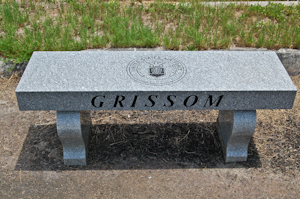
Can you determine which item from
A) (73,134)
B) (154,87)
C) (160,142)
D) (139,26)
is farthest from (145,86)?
(139,26)

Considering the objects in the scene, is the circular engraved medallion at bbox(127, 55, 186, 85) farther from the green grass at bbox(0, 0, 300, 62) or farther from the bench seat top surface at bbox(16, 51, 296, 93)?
the green grass at bbox(0, 0, 300, 62)

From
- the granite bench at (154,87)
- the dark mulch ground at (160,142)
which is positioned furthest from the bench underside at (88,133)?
the dark mulch ground at (160,142)

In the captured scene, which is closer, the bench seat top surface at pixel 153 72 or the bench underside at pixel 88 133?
the bench seat top surface at pixel 153 72

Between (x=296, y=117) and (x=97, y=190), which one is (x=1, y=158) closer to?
(x=97, y=190)

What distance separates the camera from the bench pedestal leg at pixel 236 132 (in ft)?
9.86

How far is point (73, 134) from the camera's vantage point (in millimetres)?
3012

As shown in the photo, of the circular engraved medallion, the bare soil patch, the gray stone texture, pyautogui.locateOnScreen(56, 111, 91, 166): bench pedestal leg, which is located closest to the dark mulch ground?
the bare soil patch

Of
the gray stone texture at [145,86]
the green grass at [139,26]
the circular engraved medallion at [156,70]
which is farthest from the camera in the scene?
the green grass at [139,26]

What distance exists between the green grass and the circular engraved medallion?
143cm

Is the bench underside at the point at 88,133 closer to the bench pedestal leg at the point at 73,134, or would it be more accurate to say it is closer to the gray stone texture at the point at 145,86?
the bench pedestal leg at the point at 73,134

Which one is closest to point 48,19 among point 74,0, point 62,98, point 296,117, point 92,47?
point 74,0

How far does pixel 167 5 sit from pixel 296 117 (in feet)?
8.90

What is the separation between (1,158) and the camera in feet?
10.8

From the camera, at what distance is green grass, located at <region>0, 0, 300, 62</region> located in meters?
4.59
